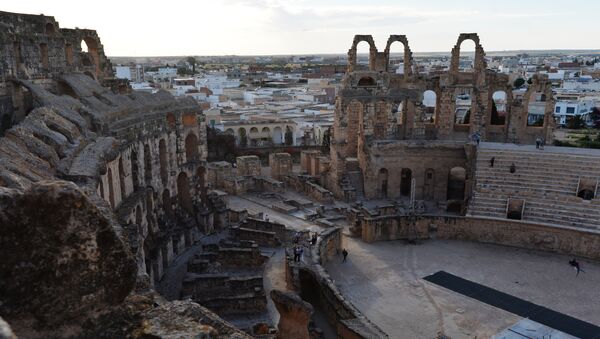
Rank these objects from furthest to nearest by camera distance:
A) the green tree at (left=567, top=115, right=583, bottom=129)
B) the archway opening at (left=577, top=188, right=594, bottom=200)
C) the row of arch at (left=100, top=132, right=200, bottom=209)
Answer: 1. the green tree at (left=567, top=115, right=583, bottom=129)
2. the archway opening at (left=577, top=188, right=594, bottom=200)
3. the row of arch at (left=100, top=132, right=200, bottom=209)

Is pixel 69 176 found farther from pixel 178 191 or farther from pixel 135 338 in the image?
pixel 178 191

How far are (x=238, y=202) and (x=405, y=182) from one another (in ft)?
30.7

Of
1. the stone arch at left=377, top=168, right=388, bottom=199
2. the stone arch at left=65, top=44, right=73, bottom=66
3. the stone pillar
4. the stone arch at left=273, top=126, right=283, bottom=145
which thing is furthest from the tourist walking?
the stone arch at left=273, top=126, right=283, bottom=145

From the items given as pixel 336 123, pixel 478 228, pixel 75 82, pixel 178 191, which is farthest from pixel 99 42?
pixel 478 228

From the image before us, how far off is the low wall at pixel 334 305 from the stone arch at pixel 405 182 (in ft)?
29.3

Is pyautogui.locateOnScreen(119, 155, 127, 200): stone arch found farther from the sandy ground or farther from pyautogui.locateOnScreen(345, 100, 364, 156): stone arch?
pyautogui.locateOnScreen(345, 100, 364, 156): stone arch

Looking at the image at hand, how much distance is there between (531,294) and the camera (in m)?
17.3

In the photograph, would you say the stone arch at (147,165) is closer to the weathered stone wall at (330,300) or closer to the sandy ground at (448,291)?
the weathered stone wall at (330,300)

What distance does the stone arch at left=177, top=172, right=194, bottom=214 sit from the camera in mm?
23812

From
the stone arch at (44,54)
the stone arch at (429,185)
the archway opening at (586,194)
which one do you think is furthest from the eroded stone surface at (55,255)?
the stone arch at (429,185)

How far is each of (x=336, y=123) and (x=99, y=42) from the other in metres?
13.3

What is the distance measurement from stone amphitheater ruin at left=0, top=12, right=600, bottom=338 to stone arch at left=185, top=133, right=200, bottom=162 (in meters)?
0.39

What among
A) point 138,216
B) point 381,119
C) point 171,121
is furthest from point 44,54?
point 381,119

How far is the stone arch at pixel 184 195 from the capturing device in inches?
938
